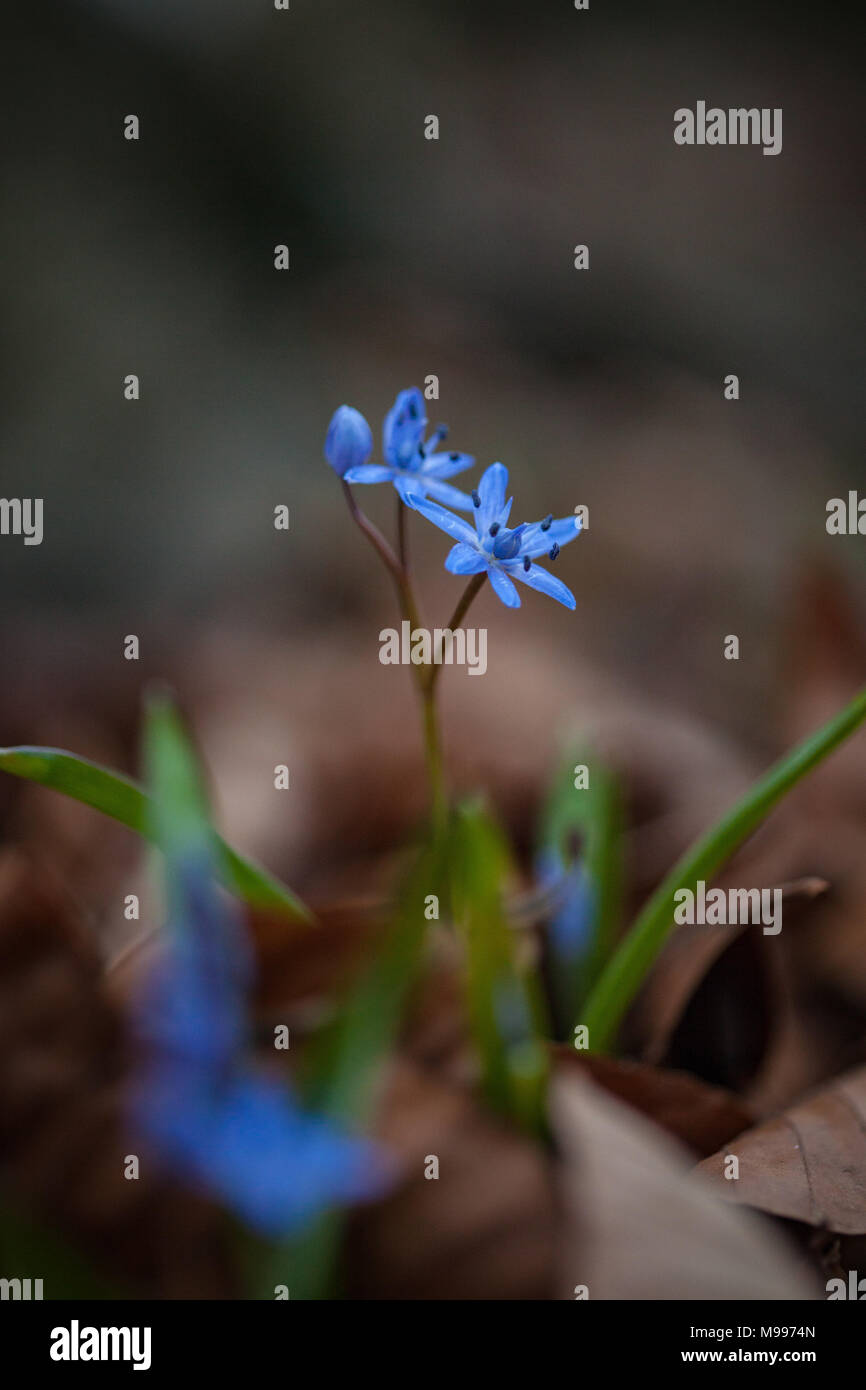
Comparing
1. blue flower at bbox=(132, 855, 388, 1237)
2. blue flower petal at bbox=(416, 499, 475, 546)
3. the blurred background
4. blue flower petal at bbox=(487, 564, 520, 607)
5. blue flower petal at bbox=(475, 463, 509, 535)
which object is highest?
the blurred background

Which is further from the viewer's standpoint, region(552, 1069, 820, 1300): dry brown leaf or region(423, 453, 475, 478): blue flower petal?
region(423, 453, 475, 478): blue flower petal

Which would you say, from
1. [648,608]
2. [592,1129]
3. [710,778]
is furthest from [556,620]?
[592,1129]

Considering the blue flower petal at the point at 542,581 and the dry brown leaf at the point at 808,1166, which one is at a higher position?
the blue flower petal at the point at 542,581

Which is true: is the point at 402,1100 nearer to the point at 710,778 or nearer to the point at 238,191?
the point at 710,778

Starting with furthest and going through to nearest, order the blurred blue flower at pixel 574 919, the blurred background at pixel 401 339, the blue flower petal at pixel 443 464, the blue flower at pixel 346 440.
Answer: the blurred background at pixel 401 339, the blurred blue flower at pixel 574 919, the blue flower petal at pixel 443 464, the blue flower at pixel 346 440

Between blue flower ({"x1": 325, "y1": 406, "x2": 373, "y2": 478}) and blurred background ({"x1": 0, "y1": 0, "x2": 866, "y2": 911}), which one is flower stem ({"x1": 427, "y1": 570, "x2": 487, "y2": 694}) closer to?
blue flower ({"x1": 325, "y1": 406, "x2": 373, "y2": 478})

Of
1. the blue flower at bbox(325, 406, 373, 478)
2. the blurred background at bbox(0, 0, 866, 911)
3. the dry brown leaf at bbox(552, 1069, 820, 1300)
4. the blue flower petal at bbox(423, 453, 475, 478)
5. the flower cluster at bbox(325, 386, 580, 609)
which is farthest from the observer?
the blurred background at bbox(0, 0, 866, 911)

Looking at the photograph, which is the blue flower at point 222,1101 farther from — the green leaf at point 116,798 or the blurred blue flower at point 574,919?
the blurred blue flower at point 574,919

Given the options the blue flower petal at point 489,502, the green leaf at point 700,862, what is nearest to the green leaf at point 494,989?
the green leaf at point 700,862

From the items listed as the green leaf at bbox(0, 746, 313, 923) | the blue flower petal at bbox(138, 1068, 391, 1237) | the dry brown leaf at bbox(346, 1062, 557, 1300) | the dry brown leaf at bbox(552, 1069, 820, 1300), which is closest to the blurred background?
the green leaf at bbox(0, 746, 313, 923)
